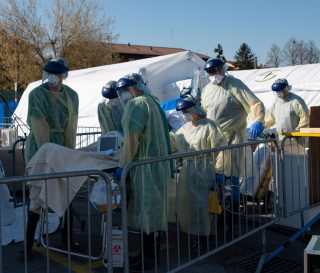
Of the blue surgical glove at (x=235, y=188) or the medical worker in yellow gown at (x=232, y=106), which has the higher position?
the medical worker in yellow gown at (x=232, y=106)

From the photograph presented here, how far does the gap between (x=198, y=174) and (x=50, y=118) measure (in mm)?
1577

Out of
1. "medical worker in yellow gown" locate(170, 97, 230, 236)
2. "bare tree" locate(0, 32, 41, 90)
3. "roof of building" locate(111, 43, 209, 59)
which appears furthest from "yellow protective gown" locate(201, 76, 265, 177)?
"roof of building" locate(111, 43, 209, 59)

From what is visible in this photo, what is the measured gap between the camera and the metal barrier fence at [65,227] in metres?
2.81

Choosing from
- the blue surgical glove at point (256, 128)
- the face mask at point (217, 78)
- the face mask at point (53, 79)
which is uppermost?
the face mask at point (217, 78)

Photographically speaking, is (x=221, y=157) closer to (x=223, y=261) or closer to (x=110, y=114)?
(x=223, y=261)

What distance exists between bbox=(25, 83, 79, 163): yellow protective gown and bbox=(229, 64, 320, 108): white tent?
21.4 feet

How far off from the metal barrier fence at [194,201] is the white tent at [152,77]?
664 centimetres

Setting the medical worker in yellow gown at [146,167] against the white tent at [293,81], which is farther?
the white tent at [293,81]

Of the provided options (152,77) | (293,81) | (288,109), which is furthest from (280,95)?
(152,77)

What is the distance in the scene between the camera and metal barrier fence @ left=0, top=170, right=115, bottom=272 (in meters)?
2.81

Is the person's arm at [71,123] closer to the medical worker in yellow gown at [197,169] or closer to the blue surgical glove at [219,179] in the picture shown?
the medical worker in yellow gown at [197,169]

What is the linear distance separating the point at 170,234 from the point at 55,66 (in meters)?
2.25

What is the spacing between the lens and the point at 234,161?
4.38 meters

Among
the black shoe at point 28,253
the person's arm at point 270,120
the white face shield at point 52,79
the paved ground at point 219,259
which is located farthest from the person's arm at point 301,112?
the black shoe at point 28,253
